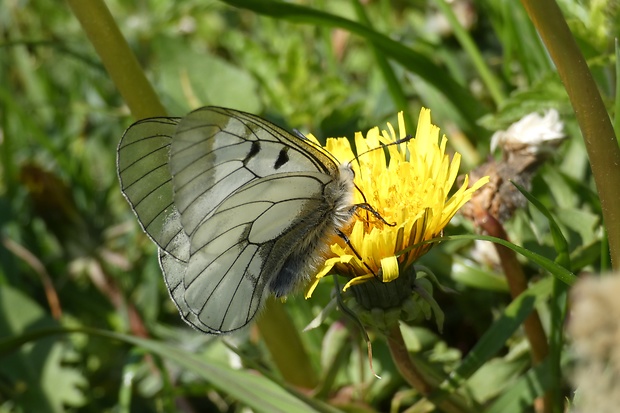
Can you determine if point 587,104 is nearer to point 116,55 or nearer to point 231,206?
point 231,206

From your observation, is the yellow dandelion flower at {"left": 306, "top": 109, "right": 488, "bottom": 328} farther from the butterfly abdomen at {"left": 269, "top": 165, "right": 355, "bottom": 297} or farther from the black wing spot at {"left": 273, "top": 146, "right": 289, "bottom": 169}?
the black wing spot at {"left": 273, "top": 146, "right": 289, "bottom": 169}

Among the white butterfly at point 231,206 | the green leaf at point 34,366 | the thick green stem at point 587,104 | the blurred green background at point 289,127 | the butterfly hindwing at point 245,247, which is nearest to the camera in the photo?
the thick green stem at point 587,104

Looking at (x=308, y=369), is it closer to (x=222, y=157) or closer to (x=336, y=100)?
(x=222, y=157)

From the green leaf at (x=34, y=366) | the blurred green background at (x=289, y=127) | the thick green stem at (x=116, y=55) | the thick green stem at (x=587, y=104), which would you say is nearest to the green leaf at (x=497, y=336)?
the blurred green background at (x=289, y=127)

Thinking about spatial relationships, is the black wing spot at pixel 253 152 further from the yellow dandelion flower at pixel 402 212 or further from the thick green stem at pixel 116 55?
the thick green stem at pixel 116 55

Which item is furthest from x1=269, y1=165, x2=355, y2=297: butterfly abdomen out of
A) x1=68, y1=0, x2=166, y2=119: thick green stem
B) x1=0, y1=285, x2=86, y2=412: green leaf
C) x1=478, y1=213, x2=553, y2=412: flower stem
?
x1=0, y1=285, x2=86, y2=412: green leaf

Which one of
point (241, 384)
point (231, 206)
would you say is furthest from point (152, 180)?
point (241, 384)

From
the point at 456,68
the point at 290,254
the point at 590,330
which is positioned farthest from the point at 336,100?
the point at 590,330
